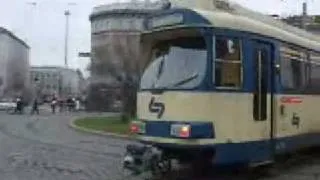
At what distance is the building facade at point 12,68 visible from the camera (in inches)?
4178

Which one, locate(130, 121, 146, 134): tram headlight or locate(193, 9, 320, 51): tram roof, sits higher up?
locate(193, 9, 320, 51): tram roof

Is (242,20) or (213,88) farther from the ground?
(242,20)

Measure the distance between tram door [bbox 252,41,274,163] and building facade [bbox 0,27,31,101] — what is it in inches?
3394

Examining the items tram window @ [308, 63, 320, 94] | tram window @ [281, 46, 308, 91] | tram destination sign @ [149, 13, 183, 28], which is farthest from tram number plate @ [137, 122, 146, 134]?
tram window @ [308, 63, 320, 94]

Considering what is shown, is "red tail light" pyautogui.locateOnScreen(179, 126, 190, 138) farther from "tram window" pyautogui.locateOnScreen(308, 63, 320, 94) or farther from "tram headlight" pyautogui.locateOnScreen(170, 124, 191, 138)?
"tram window" pyautogui.locateOnScreen(308, 63, 320, 94)

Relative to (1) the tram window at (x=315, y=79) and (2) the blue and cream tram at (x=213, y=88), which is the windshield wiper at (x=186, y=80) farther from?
(1) the tram window at (x=315, y=79)

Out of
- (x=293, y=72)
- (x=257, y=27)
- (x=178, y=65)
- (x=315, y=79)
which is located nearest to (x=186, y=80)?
(x=178, y=65)

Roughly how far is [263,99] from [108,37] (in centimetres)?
7105

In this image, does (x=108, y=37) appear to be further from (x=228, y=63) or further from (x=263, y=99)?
(x=228, y=63)

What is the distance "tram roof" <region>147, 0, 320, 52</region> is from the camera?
14156 mm

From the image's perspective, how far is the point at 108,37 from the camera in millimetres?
85375

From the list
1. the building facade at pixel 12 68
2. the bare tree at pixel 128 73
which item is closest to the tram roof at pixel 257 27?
the bare tree at pixel 128 73

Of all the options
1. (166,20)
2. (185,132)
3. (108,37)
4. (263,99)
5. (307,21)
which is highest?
(108,37)

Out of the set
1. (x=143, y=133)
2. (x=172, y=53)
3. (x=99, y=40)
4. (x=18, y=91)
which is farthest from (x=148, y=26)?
(x=18, y=91)
